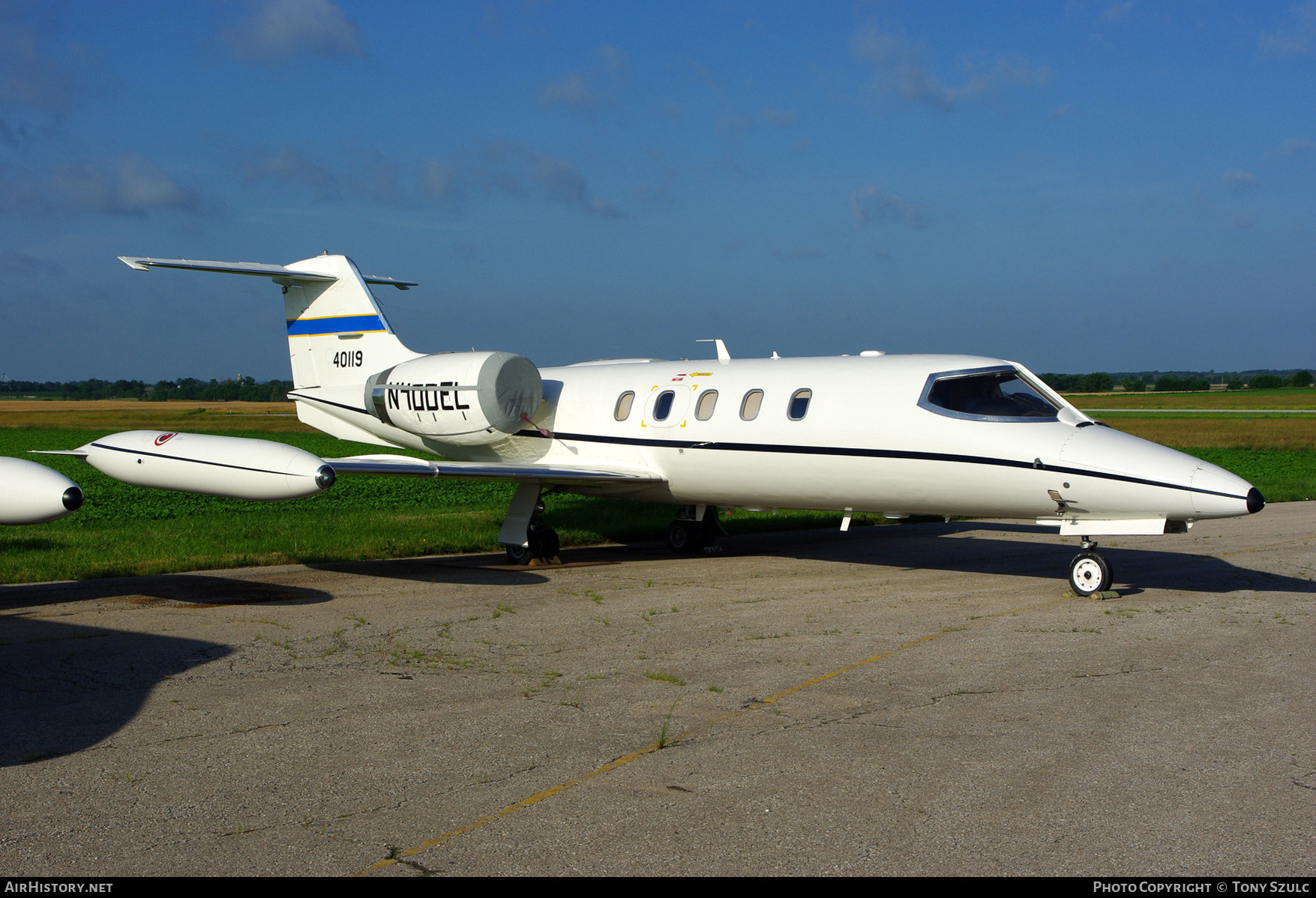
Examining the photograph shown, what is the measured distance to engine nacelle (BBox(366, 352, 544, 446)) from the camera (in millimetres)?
15000

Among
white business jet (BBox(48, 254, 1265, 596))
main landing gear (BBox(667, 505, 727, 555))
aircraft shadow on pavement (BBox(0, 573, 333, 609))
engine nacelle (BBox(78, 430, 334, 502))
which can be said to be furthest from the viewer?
main landing gear (BBox(667, 505, 727, 555))

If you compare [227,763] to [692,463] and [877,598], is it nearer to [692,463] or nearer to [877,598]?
[877,598]

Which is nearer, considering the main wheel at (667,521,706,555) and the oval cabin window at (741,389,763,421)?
the oval cabin window at (741,389,763,421)

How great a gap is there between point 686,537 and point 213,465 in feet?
24.5

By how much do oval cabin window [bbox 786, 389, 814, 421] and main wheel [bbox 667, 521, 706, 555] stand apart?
3.44 meters

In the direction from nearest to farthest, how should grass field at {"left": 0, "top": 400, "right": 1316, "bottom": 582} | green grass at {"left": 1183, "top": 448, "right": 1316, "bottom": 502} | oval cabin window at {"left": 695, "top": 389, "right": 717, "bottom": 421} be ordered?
oval cabin window at {"left": 695, "top": 389, "right": 717, "bottom": 421}
grass field at {"left": 0, "top": 400, "right": 1316, "bottom": 582}
green grass at {"left": 1183, "top": 448, "right": 1316, "bottom": 502}

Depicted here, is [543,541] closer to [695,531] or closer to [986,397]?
[695,531]

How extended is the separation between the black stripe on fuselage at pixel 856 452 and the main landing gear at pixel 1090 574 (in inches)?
47.2

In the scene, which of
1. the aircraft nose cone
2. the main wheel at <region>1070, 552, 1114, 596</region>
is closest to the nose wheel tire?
the aircraft nose cone

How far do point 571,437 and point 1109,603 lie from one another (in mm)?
7802

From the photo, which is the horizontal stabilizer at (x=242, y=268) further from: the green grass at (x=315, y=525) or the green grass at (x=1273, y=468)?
the green grass at (x=1273, y=468)

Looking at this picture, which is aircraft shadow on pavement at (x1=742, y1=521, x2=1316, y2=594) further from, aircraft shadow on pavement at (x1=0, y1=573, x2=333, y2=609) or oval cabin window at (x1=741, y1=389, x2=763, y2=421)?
aircraft shadow on pavement at (x1=0, y1=573, x2=333, y2=609)

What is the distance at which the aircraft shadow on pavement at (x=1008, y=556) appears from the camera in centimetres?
1262
